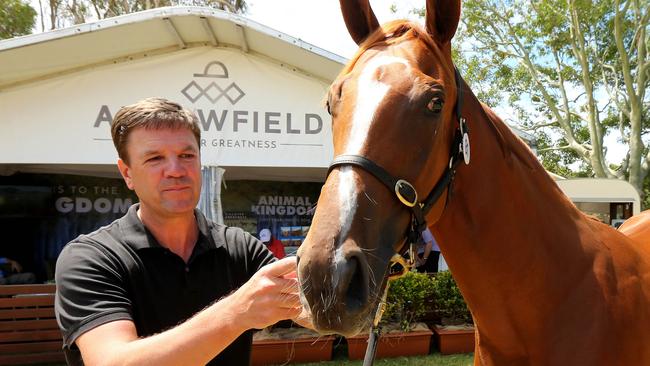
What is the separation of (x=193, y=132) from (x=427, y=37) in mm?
1033

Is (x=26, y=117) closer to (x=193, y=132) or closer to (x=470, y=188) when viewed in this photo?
(x=193, y=132)

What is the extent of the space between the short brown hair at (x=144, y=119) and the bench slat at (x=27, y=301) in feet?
16.4

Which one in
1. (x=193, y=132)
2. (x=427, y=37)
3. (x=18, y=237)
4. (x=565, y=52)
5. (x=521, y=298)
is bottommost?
(x=18, y=237)

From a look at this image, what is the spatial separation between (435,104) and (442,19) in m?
0.48

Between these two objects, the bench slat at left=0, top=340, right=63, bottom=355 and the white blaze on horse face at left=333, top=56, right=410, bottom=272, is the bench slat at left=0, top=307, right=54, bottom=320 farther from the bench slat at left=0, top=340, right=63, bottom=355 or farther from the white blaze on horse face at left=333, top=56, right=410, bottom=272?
the white blaze on horse face at left=333, top=56, right=410, bottom=272

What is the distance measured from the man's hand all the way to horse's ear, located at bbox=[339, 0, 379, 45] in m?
1.07

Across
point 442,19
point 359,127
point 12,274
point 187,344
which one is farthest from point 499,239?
point 12,274

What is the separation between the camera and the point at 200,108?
5777 millimetres

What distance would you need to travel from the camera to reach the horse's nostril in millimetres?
1103

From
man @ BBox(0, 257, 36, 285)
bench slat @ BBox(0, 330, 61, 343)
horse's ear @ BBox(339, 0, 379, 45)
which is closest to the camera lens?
horse's ear @ BBox(339, 0, 379, 45)

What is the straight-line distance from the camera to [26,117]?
215 inches

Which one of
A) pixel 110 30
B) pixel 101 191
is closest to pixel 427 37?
pixel 110 30

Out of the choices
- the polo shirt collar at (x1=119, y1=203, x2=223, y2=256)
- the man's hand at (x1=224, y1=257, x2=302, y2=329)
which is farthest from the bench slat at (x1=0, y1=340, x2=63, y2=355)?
the man's hand at (x1=224, y1=257, x2=302, y2=329)

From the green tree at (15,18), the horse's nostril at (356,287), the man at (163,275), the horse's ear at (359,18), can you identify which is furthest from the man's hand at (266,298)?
the green tree at (15,18)
